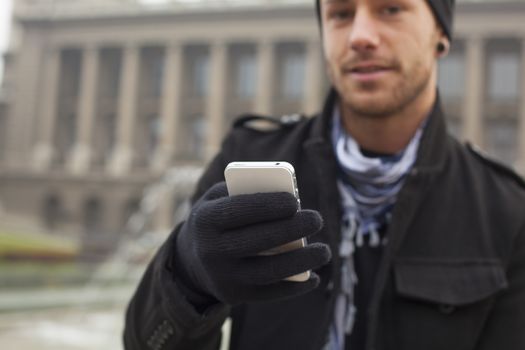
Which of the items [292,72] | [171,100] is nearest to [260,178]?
[292,72]

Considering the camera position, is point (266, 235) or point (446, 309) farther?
point (446, 309)

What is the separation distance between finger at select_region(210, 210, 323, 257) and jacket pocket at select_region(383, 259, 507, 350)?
666 mm

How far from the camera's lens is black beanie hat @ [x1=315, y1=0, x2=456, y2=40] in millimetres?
2325

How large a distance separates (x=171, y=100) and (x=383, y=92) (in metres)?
47.0

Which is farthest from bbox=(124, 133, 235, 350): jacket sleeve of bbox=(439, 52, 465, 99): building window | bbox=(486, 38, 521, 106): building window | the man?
bbox=(486, 38, 521, 106): building window

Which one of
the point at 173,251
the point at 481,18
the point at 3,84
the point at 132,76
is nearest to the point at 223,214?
the point at 173,251

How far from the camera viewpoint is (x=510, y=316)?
212 cm

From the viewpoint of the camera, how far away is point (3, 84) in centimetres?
5359

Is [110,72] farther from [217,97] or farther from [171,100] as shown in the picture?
[217,97]

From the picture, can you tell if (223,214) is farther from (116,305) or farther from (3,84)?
(3,84)

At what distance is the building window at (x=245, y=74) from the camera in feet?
158

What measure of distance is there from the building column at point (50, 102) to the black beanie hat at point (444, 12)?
50071 millimetres

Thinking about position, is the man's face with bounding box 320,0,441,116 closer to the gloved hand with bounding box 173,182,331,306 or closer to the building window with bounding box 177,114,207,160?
the gloved hand with bounding box 173,182,331,306

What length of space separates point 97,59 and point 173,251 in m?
50.9
